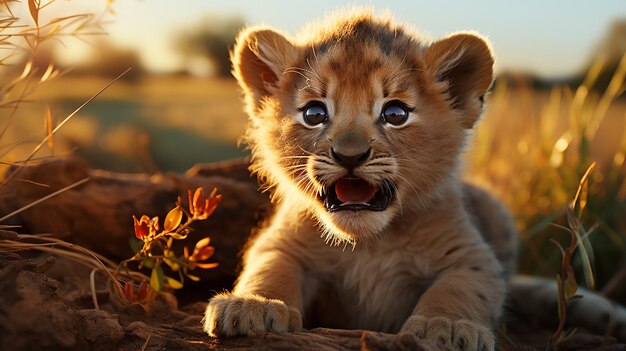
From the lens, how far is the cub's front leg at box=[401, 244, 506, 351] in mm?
3166

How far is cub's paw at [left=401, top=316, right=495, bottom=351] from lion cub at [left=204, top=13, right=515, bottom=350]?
0.09 feet

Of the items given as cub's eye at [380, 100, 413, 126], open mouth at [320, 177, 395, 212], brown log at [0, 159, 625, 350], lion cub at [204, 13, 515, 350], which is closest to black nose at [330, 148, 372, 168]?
lion cub at [204, 13, 515, 350]

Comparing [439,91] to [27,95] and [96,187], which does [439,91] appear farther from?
[96,187]

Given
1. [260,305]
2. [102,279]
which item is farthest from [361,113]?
[102,279]

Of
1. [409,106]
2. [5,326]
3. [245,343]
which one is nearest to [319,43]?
[409,106]

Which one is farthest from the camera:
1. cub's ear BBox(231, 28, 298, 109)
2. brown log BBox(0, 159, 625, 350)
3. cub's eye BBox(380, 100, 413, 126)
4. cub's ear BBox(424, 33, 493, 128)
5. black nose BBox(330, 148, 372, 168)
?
cub's ear BBox(231, 28, 298, 109)

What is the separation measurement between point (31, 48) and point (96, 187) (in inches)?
81.4

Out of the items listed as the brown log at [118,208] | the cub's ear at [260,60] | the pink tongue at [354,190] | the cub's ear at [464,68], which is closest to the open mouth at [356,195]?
the pink tongue at [354,190]

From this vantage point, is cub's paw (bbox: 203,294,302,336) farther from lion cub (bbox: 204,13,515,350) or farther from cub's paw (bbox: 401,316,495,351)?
cub's paw (bbox: 401,316,495,351)

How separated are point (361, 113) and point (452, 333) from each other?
1181mm

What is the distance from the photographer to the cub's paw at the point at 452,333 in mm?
3139

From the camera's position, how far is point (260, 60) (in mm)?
4348

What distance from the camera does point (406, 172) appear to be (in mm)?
3682

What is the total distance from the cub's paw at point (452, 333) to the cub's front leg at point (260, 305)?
21.8 inches
